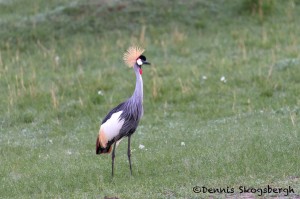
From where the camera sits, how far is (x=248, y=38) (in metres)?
18.1

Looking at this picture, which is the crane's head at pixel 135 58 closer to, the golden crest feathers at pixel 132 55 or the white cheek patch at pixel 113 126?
the golden crest feathers at pixel 132 55

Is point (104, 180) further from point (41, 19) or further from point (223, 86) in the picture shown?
point (41, 19)

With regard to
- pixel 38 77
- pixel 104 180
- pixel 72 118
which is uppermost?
pixel 38 77

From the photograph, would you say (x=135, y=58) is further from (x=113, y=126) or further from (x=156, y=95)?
(x=156, y=95)

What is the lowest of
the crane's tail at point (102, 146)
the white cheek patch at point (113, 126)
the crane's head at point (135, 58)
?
the crane's tail at point (102, 146)

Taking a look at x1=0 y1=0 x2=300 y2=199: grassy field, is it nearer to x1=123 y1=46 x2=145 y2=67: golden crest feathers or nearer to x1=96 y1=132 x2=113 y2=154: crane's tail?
x1=96 y1=132 x2=113 y2=154: crane's tail

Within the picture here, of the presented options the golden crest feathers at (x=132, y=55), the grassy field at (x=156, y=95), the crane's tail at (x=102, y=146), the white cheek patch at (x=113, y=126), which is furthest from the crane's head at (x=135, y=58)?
the grassy field at (x=156, y=95)

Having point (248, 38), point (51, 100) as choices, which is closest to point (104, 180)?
point (51, 100)

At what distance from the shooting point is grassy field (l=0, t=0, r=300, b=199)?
9.41m

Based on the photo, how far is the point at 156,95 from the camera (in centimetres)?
1420

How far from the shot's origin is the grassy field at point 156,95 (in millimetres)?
9406

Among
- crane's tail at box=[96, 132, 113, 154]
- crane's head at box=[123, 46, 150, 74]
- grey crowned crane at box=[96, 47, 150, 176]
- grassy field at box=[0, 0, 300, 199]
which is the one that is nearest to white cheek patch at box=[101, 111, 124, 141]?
grey crowned crane at box=[96, 47, 150, 176]

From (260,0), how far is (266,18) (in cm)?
56

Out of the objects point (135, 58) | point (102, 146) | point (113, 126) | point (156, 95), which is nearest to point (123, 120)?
point (113, 126)
